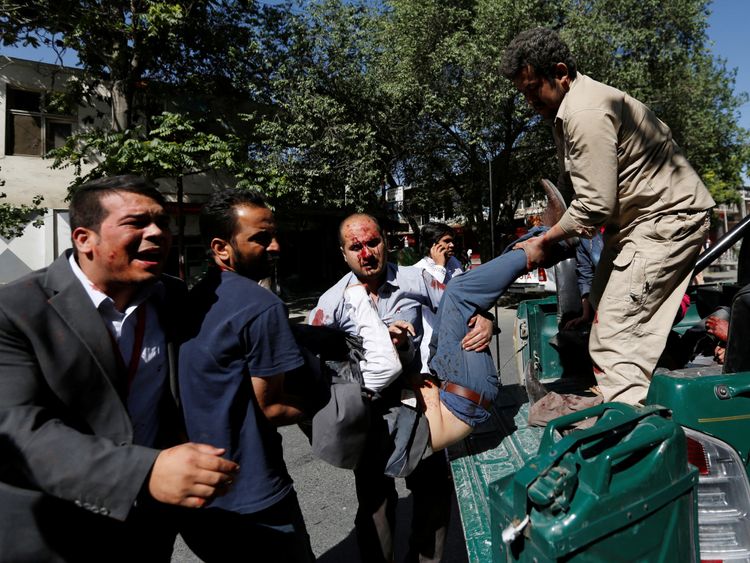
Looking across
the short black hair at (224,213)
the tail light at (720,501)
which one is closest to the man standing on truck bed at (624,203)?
the tail light at (720,501)

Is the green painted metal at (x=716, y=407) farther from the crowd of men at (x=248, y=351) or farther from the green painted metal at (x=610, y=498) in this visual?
the crowd of men at (x=248, y=351)

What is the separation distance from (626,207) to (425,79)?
487 inches

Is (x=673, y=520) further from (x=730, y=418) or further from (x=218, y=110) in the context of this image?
(x=218, y=110)

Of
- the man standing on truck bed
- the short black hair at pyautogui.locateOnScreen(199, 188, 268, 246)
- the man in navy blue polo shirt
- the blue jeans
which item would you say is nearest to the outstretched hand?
the man in navy blue polo shirt

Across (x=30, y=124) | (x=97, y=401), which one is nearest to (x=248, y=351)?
(x=97, y=401)

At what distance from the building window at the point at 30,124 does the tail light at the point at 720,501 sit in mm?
15932

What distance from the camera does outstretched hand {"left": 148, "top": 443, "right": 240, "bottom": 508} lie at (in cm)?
131

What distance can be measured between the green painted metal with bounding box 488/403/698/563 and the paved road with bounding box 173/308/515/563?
1951 mm

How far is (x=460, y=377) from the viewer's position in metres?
2.31

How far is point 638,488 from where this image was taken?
134 cm

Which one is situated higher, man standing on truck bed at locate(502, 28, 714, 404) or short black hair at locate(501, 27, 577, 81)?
short black hair at locate(501, 27, 577, 81)

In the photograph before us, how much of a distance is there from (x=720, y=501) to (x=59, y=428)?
1.84 meters

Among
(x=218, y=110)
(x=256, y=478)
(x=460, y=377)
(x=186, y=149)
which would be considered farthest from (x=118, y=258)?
(x=218, y=110)

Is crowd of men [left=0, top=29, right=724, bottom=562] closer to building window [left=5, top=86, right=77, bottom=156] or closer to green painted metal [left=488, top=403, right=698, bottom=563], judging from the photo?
green painted metal [left=488, top=403, right=698, bottom=563]
